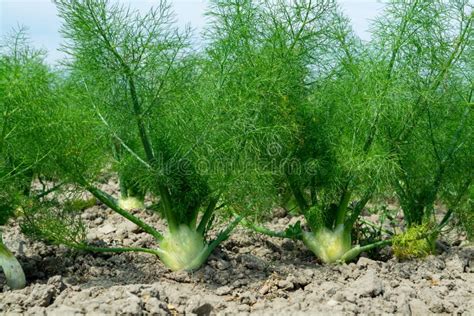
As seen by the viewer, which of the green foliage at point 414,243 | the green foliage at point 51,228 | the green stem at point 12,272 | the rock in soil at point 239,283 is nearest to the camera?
the rock in soil at point 239,283

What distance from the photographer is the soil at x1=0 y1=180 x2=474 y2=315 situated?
3057 mm

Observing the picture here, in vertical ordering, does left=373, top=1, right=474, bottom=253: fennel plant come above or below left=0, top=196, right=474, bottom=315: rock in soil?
above

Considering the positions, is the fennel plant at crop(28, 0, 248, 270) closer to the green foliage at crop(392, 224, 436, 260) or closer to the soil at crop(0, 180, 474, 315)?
the soil at crop(0, 180, 474, 315)

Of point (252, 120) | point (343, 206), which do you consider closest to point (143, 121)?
point (252, 120)

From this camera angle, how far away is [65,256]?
3812 mm

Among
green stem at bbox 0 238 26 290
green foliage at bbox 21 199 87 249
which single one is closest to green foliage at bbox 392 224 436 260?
green foliage at bbox 21 199 87 249

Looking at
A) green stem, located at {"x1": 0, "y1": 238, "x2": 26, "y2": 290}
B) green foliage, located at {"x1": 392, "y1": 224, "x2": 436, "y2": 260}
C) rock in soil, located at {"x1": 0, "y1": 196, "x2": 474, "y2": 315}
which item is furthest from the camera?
green foliage, located at {"x1": 392, "y1": 224, "x2": 436, "y2": 260}

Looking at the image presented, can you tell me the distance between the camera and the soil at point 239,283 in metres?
3.06

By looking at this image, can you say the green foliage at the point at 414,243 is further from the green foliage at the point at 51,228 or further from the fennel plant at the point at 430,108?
the green foliage at the point at 51,228

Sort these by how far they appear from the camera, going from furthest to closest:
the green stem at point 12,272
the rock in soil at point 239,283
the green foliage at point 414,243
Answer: the green foliage at point 414,243
the green stem at point 12,272
the rock in soil at point 239,283

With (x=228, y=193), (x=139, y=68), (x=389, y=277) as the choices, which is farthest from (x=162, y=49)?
(x=389, y=277)

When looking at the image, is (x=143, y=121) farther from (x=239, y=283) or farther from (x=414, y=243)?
(x=414, y=243)

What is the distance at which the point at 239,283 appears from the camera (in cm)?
357

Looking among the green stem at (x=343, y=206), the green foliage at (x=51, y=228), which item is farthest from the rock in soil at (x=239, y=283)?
the green stem at (x=343, y=206)
